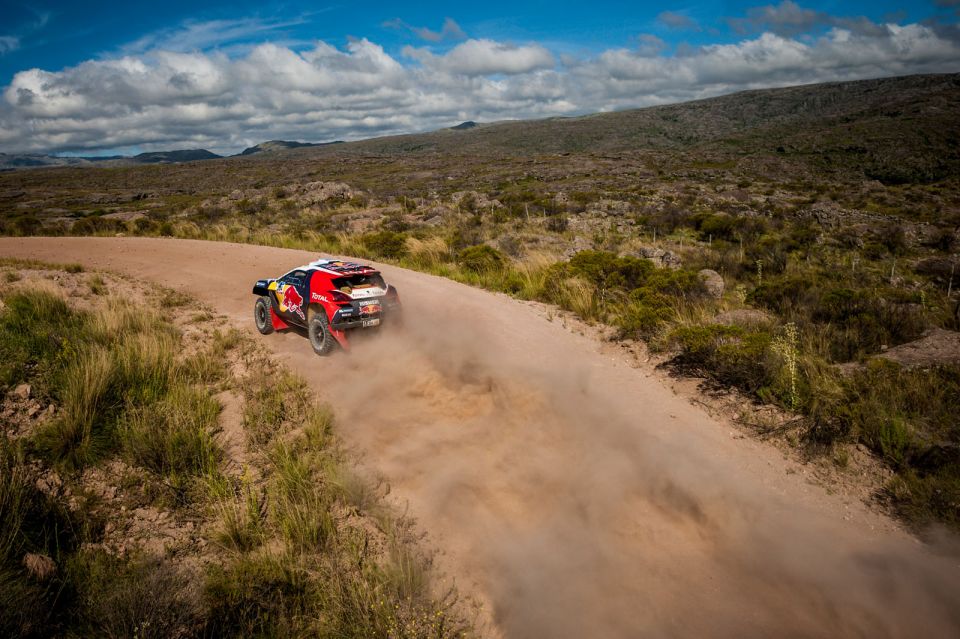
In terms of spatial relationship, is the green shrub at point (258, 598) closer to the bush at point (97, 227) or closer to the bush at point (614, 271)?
the bush at point (614, 271)

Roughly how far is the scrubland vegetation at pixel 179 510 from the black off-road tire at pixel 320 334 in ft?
2.79

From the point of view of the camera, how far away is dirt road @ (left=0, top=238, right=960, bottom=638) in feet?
12.3

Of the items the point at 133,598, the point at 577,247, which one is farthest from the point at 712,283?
the point at 133,598

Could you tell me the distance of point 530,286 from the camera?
11602 millimetres

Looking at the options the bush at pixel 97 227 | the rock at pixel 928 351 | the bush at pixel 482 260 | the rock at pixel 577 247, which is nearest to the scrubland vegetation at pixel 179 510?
the rock at pixel 928 351

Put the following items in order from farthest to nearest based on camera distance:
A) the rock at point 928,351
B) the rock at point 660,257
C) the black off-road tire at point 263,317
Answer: the rock at point 660,257
the black off-road tire at point 263,317
the rock at point 928,351

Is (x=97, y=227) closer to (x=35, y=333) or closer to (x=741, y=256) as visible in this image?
(x=35, y=333)

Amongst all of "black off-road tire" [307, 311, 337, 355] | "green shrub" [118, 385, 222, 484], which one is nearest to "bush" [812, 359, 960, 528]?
"black off-road tire" [307, 311, 337, 355]

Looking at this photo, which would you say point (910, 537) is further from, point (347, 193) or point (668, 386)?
point (347, 193)

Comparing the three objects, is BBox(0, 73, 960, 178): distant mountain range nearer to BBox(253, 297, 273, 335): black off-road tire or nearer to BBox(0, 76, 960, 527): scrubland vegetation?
BBox(0, 76, 960, 527): scrubland vegetation

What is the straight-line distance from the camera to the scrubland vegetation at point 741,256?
562 centimetres

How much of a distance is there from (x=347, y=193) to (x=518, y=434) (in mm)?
33446

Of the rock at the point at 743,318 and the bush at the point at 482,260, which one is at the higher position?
the bush at the point at 482,260

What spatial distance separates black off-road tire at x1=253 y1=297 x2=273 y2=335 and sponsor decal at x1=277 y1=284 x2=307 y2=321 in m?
0.46
